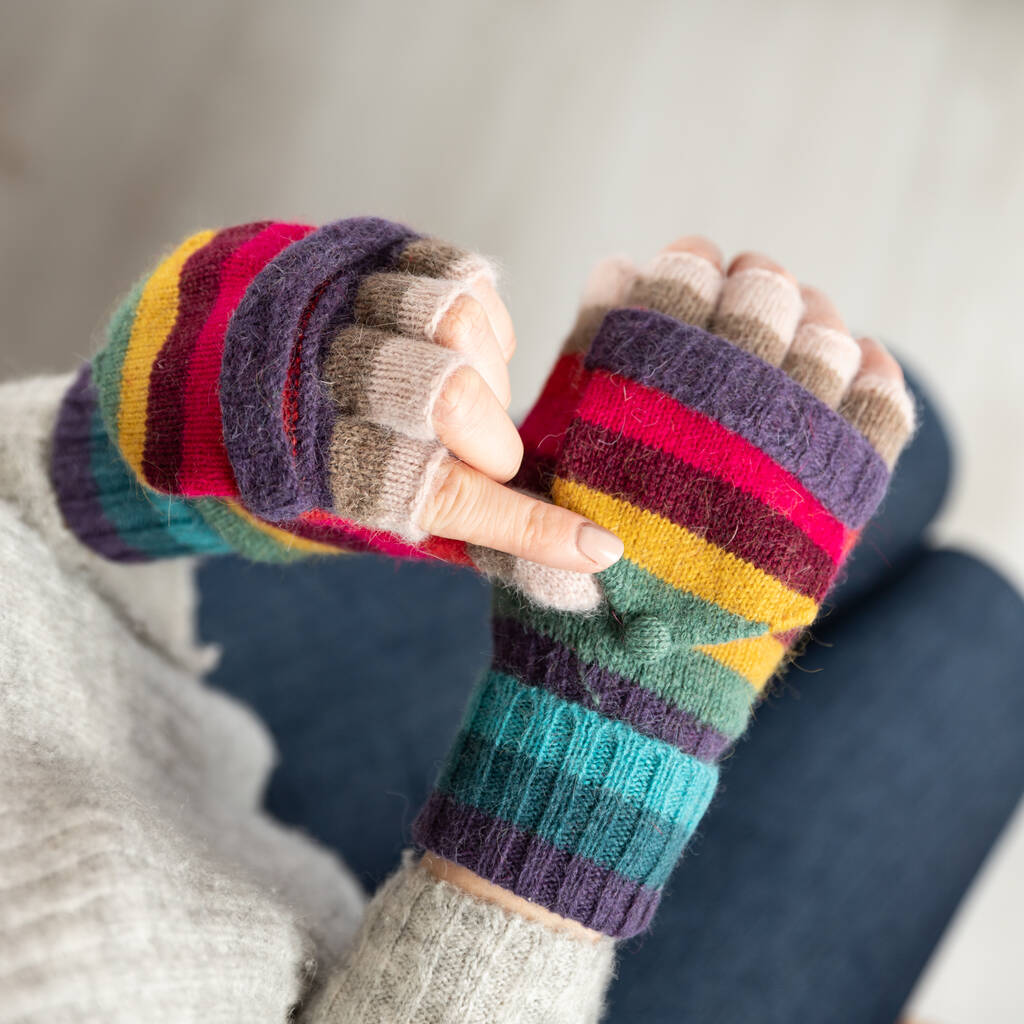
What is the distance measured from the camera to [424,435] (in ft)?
1.65

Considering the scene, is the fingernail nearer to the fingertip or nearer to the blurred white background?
the fingertip

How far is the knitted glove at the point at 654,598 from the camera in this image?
55 cm

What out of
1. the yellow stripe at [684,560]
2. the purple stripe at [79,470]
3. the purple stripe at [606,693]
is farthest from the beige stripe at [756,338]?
the purple stripe at [79,470]

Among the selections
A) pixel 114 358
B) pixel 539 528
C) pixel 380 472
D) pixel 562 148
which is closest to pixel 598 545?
pixel 539 528

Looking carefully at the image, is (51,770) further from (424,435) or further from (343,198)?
(343,198)

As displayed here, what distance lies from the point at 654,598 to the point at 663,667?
0.05m

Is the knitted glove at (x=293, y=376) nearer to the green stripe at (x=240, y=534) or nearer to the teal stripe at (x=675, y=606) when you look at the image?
the green stripe at (x=240, y=534)

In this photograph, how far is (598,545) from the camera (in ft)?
1.69

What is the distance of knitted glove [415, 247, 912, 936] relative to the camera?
55 cm

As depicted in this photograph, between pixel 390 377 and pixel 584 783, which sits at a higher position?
pixel 390 377

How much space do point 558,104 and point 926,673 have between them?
1.32 m

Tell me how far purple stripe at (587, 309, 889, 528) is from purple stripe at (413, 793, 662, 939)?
29 centimetres

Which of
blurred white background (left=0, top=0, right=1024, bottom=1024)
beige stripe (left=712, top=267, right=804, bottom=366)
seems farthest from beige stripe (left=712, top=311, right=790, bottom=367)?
blurred white background (left=0, top=0, right=1024, bottom=1024)

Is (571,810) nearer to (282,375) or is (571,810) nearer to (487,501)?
(487,501)
